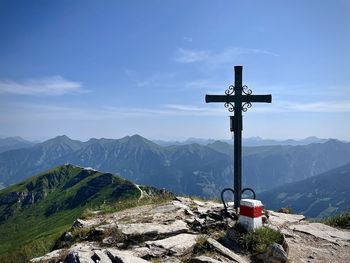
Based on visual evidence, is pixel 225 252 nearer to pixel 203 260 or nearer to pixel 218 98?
pixel 203 260

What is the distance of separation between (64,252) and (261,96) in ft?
36.2

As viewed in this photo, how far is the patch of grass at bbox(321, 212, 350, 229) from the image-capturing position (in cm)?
1838

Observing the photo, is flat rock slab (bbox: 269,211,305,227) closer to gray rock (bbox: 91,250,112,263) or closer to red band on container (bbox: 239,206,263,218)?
red band on container (bbox: 239,206,263,218)

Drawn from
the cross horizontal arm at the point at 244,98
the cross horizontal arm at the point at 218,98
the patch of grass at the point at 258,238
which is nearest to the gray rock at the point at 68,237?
the patch of grass at the point at 258,238

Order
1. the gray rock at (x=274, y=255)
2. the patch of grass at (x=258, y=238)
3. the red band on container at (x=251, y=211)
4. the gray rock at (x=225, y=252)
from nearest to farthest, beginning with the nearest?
the gray rock at (x=225, y=252) < the gray rock at (x=274, y=255) < the patch of grass at (x=258, y=238) < the red band on container at (x=251, y=211)

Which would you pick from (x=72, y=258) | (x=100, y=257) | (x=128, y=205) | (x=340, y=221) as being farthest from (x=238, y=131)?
(x=72, y=258)

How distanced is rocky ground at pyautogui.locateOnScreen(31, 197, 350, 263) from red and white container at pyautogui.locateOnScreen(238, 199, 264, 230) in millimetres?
725

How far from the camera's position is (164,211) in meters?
17.5

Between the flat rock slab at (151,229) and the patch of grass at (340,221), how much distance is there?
8824 millimetres

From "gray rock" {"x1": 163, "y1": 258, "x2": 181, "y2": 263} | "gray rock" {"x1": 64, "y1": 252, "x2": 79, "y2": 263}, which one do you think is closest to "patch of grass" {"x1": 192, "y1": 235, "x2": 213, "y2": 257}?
"gray rock" {"x1": 163, "y1": 258, "x2": 181, "y2": 263}

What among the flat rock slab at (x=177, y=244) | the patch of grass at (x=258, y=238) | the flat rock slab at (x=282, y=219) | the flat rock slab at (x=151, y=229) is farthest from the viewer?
the flat rock slab at (x=282, y=219)

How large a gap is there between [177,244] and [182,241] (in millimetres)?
355

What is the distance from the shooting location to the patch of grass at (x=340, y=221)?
60.3 feet

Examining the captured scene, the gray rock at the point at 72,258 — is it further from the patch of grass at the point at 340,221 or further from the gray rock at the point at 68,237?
the patch of grass at the point at 340,221
